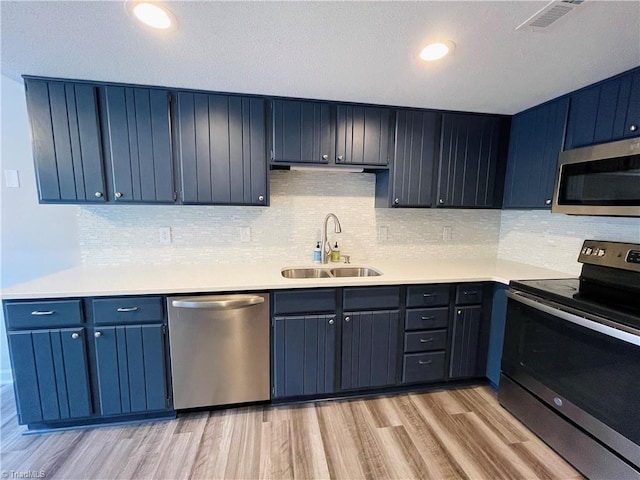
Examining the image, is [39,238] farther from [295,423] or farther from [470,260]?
[470,260]

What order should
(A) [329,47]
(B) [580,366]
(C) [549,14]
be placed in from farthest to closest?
1. (B) [580,366]
2. (A) [329,47]
3. (C) [549,14]

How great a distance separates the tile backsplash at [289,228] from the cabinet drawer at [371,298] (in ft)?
1.87

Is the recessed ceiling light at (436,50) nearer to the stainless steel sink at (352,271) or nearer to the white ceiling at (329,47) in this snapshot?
the white ceiling at (329,47)

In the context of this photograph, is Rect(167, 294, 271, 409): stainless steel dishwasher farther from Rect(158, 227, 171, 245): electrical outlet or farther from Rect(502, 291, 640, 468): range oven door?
Rect(502, 291, 640, 468): range oven door

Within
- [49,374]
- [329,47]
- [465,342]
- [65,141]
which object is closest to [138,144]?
[65,141]

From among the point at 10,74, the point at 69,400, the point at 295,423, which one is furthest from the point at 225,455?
the point at 10,74

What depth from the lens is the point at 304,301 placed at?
183 centimetres

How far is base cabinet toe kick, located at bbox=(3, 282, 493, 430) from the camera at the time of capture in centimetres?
160

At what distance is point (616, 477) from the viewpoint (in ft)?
4.22

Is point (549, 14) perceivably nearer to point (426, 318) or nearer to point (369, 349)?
point (426, 318)

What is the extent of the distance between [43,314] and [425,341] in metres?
2.38

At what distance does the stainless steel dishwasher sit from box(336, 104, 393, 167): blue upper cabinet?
1.19 meters

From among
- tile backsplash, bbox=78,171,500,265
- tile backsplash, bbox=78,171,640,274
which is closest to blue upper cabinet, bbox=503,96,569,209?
tile backsplash, bbox=78,171,640,274

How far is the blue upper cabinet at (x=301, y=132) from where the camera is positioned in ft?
6.39
